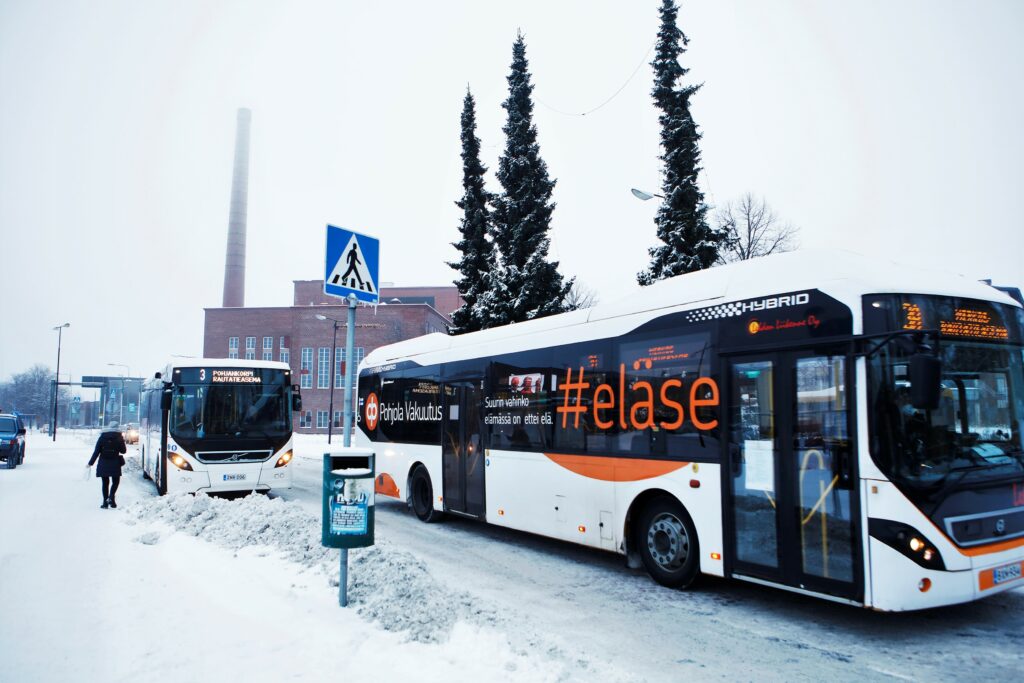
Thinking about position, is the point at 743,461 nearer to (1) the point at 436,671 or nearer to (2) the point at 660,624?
(2) the point at 660,624

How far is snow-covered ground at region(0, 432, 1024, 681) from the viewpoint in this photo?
472 centimetres

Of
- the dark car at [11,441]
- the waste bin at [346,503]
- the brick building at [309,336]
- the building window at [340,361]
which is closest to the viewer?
the waste bin at [346,503]

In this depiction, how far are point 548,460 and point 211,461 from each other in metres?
7.87

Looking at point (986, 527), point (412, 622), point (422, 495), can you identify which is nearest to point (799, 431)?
point (986, 527)

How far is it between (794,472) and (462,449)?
6098mm

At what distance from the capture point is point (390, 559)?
6.61 meters

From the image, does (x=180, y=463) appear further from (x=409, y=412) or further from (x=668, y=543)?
(x=668, y=543)

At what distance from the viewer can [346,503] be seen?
223 inches

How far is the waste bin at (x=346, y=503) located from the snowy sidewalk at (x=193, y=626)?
0.64m

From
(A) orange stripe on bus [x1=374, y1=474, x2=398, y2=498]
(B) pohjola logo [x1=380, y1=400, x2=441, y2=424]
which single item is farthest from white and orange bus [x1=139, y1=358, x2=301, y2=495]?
(B) pohjola logo [x1=380, y1=400, x2=441, y2=424]

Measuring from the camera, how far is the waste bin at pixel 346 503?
5.61 meters

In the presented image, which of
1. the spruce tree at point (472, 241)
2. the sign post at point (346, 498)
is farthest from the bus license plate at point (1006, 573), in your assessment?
the spruce tree at point (472, 241)

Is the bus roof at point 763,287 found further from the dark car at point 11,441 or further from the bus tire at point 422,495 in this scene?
the dark car at point 11,441

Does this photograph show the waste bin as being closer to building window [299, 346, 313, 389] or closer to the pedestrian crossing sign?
the pedestrian crossing sign
